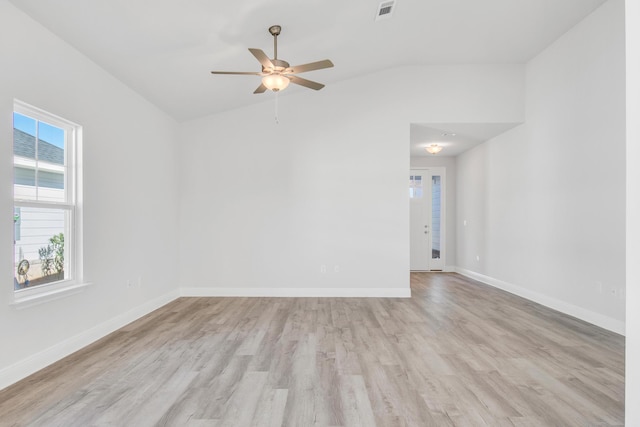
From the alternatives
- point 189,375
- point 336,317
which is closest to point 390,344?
point 336,317

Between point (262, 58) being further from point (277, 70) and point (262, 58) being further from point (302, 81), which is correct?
point (302, 81)

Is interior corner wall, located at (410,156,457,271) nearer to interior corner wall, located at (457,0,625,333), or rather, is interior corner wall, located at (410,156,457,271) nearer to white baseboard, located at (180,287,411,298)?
interior corner wall, located at (457,0,625,333)

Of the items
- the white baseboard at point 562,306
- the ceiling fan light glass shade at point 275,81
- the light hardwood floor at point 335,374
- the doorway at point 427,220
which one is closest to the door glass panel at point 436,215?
the doorway at point 427,220

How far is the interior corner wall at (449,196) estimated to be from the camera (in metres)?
7.96

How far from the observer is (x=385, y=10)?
3666 millimetres

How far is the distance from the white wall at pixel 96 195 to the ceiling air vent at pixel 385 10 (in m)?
3.02

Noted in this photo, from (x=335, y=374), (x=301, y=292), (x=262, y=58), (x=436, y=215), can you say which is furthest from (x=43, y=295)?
(x=436, y=215)

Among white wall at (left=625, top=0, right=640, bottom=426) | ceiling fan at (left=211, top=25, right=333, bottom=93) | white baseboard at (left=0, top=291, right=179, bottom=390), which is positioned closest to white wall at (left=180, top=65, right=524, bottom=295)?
white baseboard at (left=0, top=291, right=179, bottom=390)

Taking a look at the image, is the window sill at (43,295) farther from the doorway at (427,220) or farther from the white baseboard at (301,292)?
the doorway at (427,220)

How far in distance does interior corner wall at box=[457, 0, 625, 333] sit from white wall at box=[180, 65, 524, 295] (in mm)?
698

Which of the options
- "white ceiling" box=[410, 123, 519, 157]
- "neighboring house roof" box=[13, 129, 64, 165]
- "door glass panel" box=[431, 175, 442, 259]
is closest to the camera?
"neighboring house roof" box=[13, 129, 64, 165]

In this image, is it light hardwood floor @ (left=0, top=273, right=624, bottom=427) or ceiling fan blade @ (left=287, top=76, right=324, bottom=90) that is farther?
ceiling fan blade @ (left=287, top=76, right=324, bottom=90)

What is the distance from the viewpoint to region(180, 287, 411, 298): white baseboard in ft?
17.2

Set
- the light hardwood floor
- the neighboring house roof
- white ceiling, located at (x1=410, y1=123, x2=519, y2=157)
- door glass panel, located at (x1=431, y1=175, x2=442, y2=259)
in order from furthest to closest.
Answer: door glass panel, located at (x1=431, y1=175, x2=442, y2=259) < white ceiling, located at (x1=410, y1=123, x2=519, y2=157) < the neighboring house roof < the light hardwood floor
